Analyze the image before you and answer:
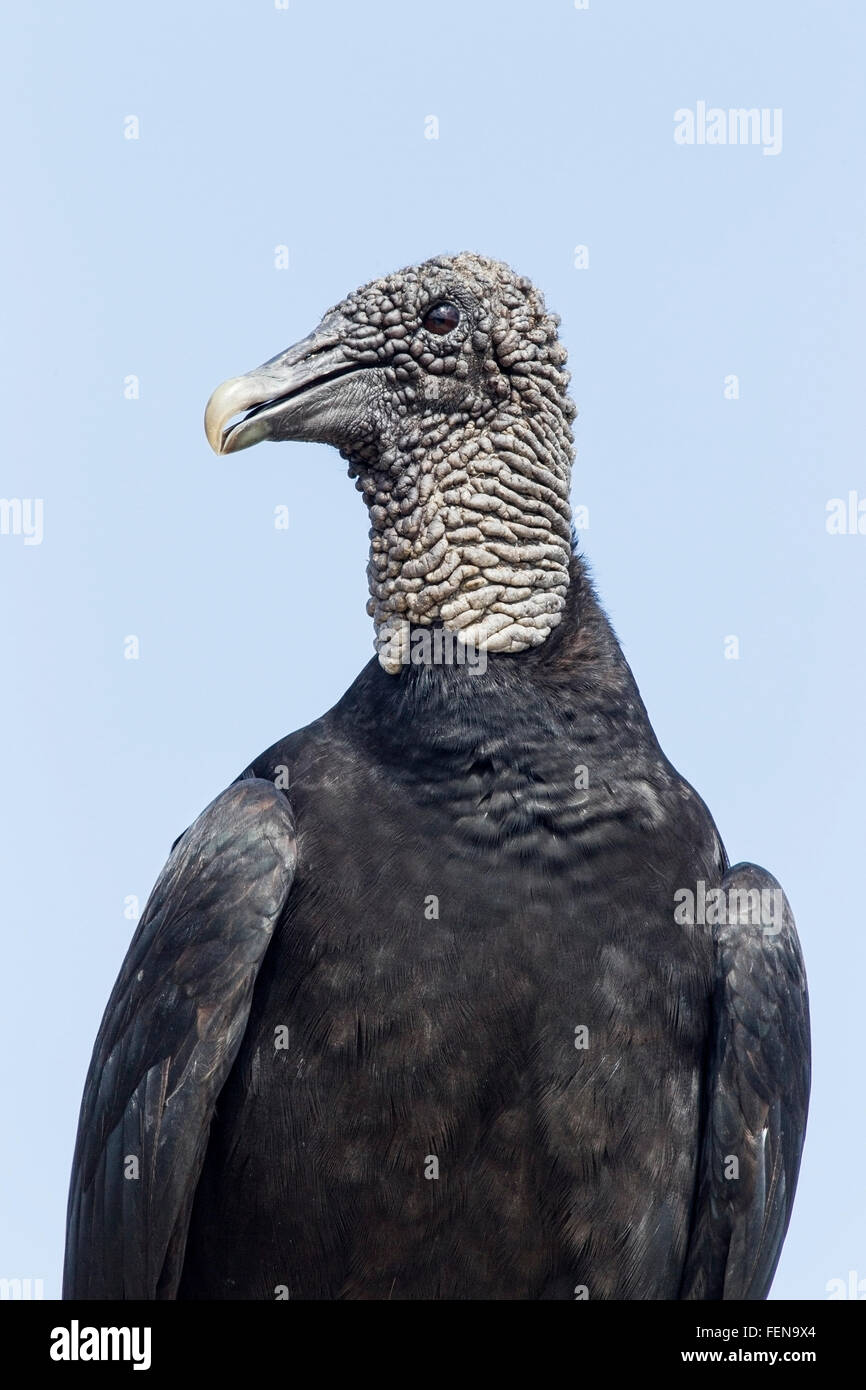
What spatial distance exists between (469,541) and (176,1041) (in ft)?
5.09

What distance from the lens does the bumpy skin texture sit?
4.81m

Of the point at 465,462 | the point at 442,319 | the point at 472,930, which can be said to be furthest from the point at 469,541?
the point at 472,930

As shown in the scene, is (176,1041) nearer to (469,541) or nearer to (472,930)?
(472,930)

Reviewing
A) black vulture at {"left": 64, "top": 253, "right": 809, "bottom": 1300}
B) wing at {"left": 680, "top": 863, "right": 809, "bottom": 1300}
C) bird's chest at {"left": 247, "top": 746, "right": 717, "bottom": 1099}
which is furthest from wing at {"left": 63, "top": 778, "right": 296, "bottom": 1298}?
wing at {"left": 680, "top": 863, "right": 809, "bottom": 1300}

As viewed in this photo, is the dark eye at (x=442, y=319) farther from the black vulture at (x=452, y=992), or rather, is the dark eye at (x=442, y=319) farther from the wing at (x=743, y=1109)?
the wing at (x=743, y=1109)

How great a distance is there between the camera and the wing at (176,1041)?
175 inches

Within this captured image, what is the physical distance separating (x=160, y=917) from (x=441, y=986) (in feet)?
2.81

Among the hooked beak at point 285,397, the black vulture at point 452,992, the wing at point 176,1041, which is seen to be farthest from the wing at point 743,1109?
the hooked beak at point 285,397

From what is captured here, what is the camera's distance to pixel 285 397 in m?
4.85

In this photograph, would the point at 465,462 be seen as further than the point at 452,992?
Yes

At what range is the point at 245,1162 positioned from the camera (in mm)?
4500

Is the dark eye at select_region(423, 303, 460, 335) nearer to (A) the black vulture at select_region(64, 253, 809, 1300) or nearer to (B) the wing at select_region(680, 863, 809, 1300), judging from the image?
(A) the black vulture at select_region(64, 253, 809, 1300)

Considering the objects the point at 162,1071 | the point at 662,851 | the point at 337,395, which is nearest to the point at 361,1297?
the point at 162,1071
